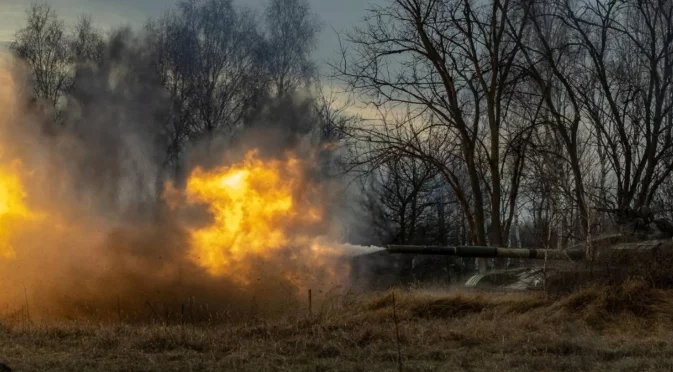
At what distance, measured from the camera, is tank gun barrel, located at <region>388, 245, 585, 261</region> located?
1659cm

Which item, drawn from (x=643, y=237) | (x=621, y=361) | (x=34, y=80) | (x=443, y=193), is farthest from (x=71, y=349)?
(x=443, y=193)

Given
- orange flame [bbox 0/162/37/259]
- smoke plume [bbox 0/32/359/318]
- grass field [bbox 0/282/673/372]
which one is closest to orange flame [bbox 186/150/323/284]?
smoke plume [bbox 0/32/359/318]

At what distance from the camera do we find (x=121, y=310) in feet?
53.1

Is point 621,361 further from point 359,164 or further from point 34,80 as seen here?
point 34,80

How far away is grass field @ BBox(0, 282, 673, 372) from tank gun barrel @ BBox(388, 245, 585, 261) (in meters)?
2.08

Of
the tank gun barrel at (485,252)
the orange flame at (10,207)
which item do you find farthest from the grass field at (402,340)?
the orange flame at (10,207)

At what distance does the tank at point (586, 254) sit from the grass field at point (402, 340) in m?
1.09

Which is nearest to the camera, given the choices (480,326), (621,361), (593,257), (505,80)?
(621,361)

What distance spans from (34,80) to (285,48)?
1194cm

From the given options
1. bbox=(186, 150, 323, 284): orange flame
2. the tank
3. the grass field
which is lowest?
the grass field

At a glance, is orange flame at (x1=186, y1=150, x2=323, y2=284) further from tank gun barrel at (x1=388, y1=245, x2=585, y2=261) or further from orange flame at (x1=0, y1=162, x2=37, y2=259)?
orange flame at (x1=0, y1=162, x2=37, y2=259)

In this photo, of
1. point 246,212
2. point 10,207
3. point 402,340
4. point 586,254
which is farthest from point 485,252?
point 10,207

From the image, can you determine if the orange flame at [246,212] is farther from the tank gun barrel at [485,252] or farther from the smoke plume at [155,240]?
the tank gun barrel at [485,252]

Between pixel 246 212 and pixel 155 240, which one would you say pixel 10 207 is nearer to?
pixel 155 240
